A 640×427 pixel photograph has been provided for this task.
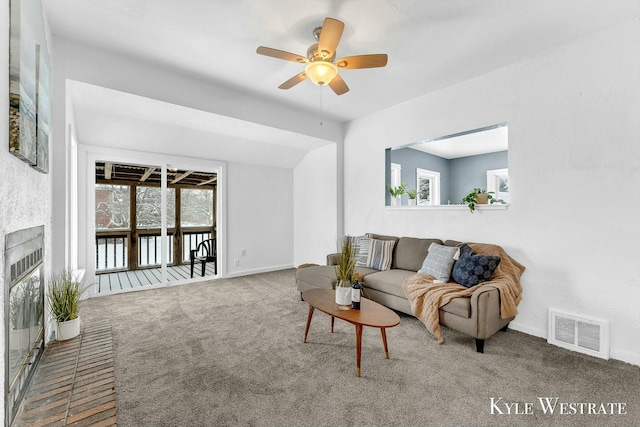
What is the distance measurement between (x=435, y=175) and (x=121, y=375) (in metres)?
5.75

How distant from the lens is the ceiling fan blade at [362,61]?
2217 mm

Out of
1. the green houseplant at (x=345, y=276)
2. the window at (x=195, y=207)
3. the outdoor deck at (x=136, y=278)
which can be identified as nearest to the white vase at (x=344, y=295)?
the green houseplant at (x=345, y=276)

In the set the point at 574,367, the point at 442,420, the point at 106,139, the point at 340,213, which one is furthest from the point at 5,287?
the point at 340,213

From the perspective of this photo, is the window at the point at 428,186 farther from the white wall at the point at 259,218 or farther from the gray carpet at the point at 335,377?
the gray carpet at the point at 335,377

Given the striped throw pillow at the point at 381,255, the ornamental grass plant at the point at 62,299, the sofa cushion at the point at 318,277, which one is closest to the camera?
the ornamental grass plant at the point at 62,299

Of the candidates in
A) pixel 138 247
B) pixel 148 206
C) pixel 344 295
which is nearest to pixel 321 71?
pixel 344 295

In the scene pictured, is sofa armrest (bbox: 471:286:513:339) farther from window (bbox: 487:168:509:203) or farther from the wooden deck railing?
the wooden deck railing

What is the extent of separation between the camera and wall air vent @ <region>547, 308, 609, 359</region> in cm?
232

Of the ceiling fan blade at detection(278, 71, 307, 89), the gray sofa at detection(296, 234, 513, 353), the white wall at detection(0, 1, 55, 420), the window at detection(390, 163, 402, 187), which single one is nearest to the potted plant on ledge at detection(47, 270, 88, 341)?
the white wall at detection(0, 1, 55, 420)

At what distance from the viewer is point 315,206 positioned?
537cm

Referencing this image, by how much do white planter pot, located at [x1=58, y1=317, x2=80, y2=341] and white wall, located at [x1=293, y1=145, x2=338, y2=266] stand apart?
11.3ft

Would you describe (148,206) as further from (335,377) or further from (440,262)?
(440,262)

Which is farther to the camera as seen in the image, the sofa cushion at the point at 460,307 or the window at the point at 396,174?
the window at the point at 396,174

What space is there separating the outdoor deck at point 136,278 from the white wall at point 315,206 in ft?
5.97
